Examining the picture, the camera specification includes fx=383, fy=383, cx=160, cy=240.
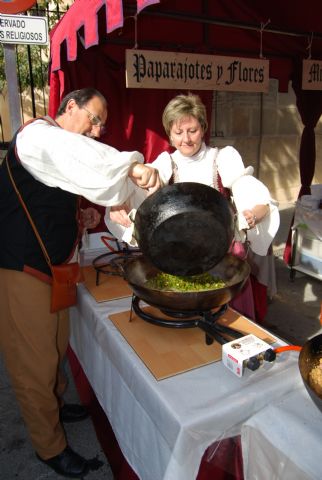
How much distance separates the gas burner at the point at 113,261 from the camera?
76.7 inches

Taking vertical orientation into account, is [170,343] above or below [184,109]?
below

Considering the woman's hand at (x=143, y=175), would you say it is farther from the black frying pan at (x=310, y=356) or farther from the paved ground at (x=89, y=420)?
the paved ground at (x=89, y=420)

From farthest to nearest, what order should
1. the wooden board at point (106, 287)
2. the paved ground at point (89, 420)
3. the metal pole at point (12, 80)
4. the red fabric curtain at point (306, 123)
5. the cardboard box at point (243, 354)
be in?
the red fabric curtain at point (306, 123) < the metal pole at point (12, 80) < the paved ground at point (89, 420) < the wooden board at point (106, 287) < the cardboard box at point (243, 354)

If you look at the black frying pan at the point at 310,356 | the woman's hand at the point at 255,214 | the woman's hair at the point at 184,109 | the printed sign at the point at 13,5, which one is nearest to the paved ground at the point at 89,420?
the black frying pan at the point at 310,356

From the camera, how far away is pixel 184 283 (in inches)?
58.6

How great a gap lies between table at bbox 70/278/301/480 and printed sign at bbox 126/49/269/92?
1644mm

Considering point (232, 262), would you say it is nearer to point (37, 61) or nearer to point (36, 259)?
point (36, 259)

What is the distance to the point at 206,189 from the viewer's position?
116 cm

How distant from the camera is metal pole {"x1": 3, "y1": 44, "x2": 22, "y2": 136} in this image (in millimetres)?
2336

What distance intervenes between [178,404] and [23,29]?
2257mm

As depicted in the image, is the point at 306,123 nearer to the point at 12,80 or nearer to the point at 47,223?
the point at 12,80

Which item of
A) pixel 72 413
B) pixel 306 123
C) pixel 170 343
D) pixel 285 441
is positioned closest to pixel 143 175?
pixel 170 343

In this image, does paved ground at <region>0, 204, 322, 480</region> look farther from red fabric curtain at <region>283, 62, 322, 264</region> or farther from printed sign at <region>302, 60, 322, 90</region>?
printed sign at <region>302, 60, 322, 90</region>

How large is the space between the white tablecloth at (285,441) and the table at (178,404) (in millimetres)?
60
